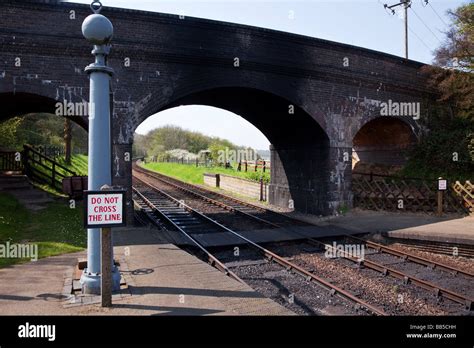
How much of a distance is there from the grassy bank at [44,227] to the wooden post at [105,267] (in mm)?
3637

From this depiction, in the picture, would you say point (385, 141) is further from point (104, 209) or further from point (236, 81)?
point (104, 209)

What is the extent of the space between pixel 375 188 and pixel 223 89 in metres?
8.33

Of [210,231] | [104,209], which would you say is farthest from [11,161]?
[104,209]

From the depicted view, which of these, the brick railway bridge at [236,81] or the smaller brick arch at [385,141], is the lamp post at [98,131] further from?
the smaller brick arch at [385,141]

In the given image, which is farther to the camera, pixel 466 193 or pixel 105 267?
pixel 466 193

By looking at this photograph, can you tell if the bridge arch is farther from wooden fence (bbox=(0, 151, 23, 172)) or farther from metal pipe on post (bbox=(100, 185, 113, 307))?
metal pipe on post (bbox=(100, 185, 113, 307))

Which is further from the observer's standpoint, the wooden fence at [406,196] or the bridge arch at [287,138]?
the wooden fence at [406,196]

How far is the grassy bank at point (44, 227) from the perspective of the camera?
32.0 ft

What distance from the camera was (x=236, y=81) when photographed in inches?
575

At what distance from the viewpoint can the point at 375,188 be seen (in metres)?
18.3

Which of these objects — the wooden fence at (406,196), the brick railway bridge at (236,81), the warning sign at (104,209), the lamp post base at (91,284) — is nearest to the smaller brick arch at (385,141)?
the brick railway bridge at (236,81)

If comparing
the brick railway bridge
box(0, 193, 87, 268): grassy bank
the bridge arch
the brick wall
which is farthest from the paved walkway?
box(0, 193, 87, 268): grassy bank

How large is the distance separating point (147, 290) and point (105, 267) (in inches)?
45.2
